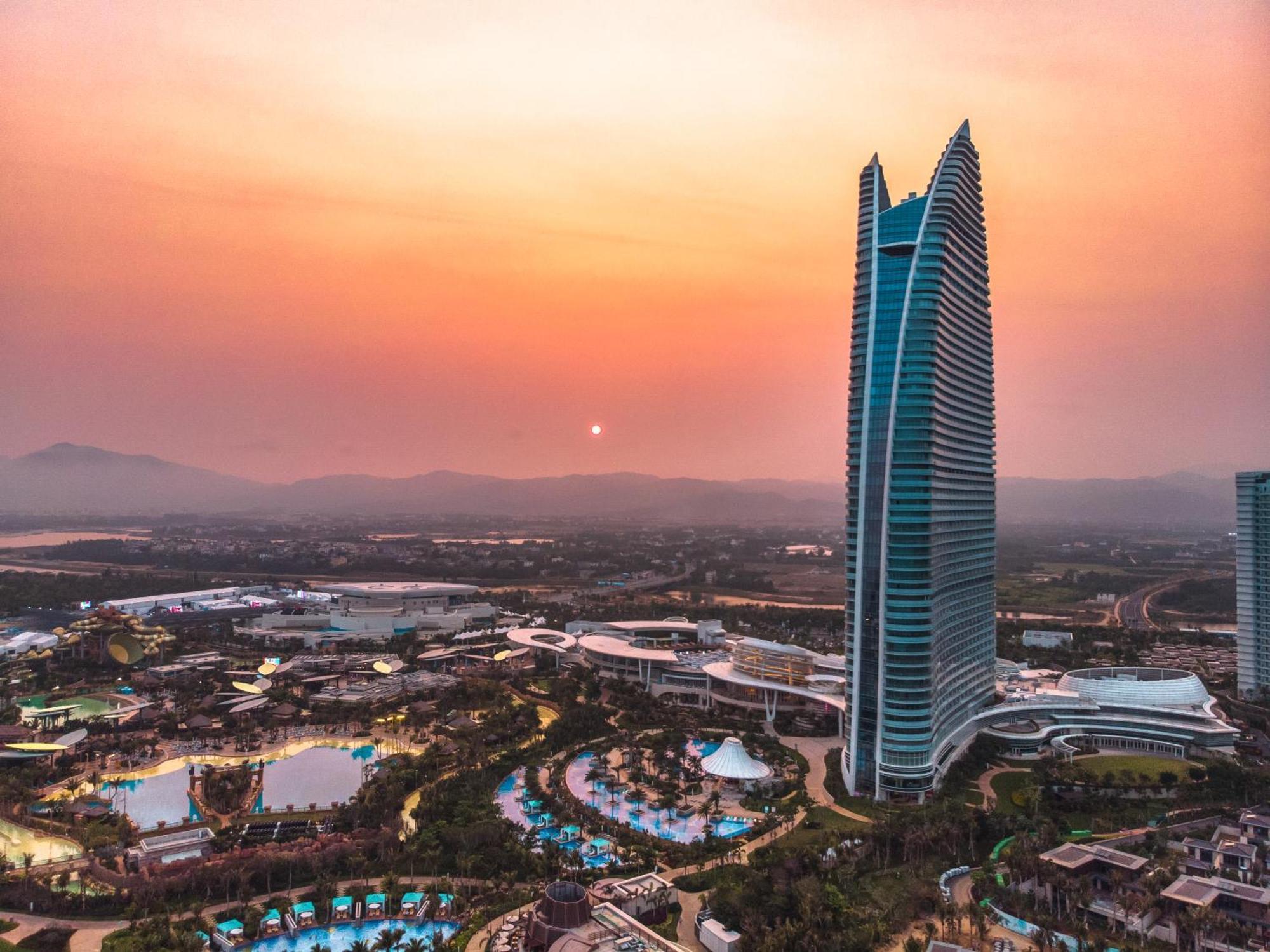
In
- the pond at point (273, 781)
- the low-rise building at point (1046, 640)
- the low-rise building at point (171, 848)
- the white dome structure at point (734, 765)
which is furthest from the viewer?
the low-rise building at point (1046, 640)

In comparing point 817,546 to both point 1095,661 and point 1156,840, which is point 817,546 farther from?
point 1156,840

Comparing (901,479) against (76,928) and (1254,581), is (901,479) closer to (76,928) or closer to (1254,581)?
(76,928)

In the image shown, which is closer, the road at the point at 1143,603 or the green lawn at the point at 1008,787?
the green lawn at the point at 1008,787

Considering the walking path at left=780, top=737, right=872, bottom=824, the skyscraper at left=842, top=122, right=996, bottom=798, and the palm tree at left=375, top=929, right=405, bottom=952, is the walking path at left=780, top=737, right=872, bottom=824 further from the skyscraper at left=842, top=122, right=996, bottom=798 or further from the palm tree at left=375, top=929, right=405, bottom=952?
the palm tree at left=375, top=929, right=405, bottom=952

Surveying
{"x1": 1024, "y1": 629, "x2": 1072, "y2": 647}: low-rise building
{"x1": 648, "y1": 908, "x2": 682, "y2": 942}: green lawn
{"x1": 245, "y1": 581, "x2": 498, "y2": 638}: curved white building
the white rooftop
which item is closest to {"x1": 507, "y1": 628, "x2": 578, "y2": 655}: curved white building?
{"x1": 245, "y1": 581, "x2": 498, "y2": 638}: curved white building

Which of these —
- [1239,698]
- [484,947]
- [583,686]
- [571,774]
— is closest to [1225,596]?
[1239,698]

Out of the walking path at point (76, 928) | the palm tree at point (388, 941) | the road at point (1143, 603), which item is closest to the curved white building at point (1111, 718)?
the palm tree at point (388, 941)

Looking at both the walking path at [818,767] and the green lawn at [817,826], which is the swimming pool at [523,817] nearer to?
the green lawn at [817,826]
